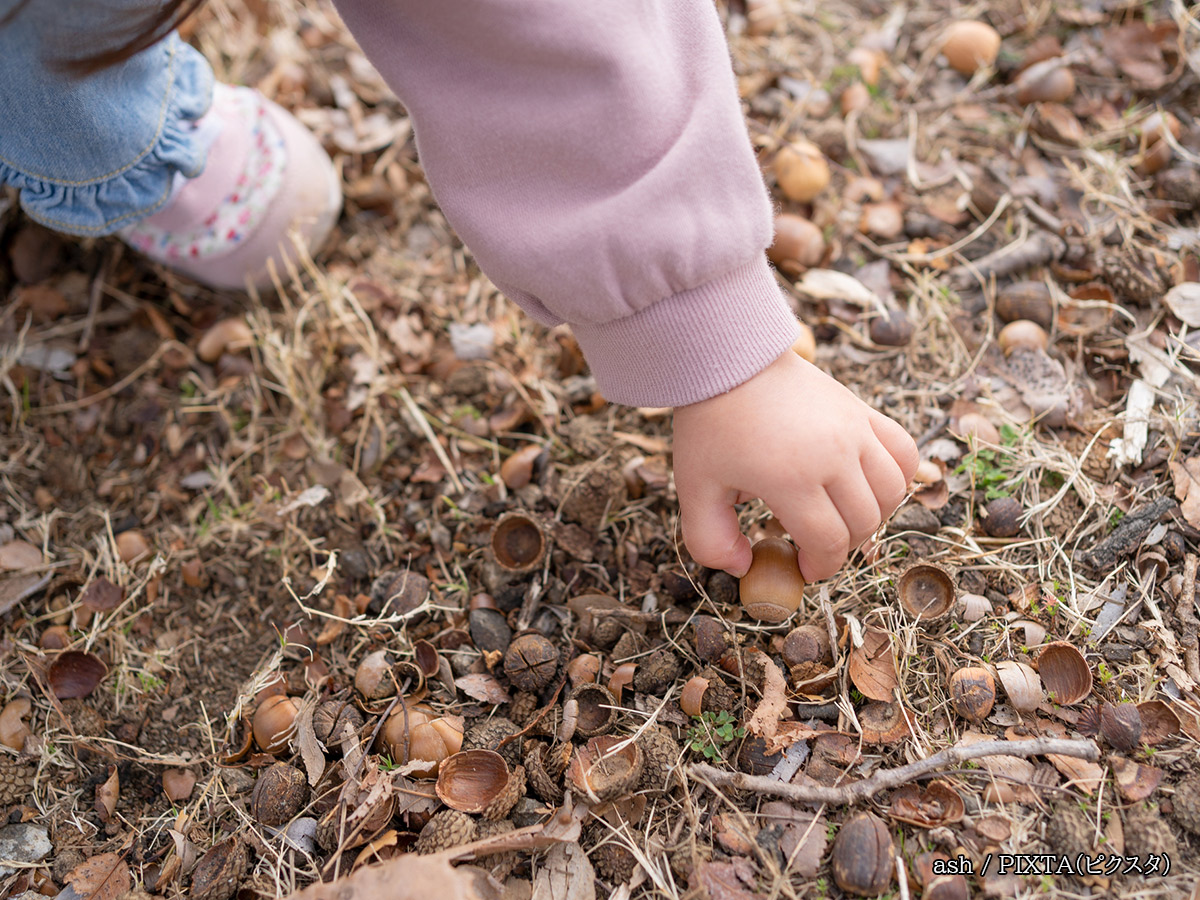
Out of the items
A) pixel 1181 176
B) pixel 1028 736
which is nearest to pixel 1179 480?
pixel 1028 736

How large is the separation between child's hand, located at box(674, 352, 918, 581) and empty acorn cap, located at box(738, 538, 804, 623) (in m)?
0.06

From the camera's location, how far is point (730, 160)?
3.99 ft

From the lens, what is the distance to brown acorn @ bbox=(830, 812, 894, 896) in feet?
4.02

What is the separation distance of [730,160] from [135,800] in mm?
1514

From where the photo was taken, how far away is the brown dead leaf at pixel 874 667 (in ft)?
4.68

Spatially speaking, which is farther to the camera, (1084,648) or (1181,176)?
(1181,176)

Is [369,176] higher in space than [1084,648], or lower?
higher

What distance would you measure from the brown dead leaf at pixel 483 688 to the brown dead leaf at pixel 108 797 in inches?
25.3

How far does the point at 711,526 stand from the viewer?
139cm

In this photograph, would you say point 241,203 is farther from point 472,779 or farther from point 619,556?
point 472,779

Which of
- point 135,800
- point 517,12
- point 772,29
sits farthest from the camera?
point 772,29

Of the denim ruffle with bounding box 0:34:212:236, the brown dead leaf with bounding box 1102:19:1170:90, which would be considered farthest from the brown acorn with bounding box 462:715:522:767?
the brown dead leaf with bounding box 1102:19:1170:90

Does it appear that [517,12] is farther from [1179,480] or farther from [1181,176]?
[1181,176]

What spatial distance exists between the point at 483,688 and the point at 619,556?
37 cm
